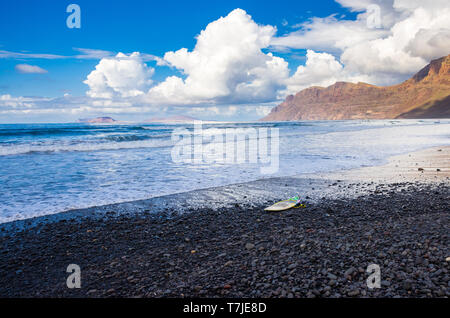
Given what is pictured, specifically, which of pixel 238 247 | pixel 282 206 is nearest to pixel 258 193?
pixel 282 206

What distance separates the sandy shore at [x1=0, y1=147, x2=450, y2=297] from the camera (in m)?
3.77

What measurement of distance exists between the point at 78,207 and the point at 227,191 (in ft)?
15.4

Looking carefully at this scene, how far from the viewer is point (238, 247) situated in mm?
5156

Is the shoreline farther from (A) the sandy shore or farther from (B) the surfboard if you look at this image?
(B) the surfboard

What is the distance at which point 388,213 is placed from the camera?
675 cm

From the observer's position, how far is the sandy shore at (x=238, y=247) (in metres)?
3.77

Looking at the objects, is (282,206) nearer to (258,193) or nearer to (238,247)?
(258,193)

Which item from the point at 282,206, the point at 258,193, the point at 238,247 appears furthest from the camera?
the point at 258,193

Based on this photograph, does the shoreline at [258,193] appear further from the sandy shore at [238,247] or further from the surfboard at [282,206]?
the surfboard at [282,206]

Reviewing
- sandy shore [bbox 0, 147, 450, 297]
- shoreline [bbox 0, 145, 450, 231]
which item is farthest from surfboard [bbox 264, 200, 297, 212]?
shoreline [bbox 0, 145, 450, 231]

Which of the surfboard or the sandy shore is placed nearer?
the sandy shore

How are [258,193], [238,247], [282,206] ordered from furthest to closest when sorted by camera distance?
1. [258,193]
2. [282,206]
3. [238,247]

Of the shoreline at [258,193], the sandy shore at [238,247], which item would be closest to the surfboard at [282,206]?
the sandy shore at [238,247]
